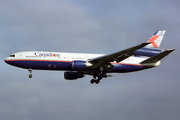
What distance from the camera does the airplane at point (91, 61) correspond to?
6022 centimetres

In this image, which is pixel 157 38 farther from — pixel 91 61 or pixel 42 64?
pixel 42 64

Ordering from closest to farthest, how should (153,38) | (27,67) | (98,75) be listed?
1. (27,67)
2. (98,75)
3. (153,38)

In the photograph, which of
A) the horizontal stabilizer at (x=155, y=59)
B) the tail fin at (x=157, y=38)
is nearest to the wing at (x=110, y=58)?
the horizontal stabilizer at (x=155, y=59)

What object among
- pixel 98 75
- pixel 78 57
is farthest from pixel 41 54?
pixel 98 75

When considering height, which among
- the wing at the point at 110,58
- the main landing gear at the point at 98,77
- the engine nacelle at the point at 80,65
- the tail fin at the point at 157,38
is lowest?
the main landing gear at the point at 98,77

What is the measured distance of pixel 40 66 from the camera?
60.5m

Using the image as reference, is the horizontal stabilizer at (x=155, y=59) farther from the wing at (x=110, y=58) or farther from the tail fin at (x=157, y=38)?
the wing at (x=110, y=58)

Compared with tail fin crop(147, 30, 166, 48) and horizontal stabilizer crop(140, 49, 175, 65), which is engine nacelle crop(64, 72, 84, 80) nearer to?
horizontal stabilizer crop(140, 49, 175, 65)

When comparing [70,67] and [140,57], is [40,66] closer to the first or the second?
[70,67]

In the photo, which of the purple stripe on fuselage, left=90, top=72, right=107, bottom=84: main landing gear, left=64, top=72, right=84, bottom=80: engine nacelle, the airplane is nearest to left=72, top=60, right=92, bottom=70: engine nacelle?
the airplane

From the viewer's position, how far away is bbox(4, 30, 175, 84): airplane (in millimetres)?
60219

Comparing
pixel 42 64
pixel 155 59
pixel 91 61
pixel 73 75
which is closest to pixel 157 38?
pixel 155 59

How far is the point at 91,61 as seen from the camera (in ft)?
200

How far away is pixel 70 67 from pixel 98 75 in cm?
581
